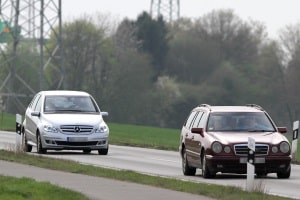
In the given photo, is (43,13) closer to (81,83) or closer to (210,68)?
(81,83)

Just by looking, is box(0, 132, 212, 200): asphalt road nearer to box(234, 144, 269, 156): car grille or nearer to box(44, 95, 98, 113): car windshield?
box(234, 144, 269, 156): car grille

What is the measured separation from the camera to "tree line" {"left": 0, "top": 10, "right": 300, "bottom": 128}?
4313 inches

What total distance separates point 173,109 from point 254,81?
29.3 feet

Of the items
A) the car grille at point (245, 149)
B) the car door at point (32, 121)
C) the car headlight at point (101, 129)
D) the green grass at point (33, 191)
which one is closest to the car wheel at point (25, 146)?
the car door at point (32, 121)

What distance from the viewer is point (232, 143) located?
2411 centimetres

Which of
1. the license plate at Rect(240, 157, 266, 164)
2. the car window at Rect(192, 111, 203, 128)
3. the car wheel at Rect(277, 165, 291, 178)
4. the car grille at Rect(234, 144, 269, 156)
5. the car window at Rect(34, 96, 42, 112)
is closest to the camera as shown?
the license plate at Rect(240, 157, 266, 164)

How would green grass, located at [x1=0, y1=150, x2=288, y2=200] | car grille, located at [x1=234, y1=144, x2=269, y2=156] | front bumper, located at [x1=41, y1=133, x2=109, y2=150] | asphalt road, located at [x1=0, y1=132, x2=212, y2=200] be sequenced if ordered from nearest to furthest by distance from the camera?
asphalt road, located at [x1=0, y1=132, x2=212, y2=200] → green grass, located at [x1=0, y1=150, x2=288, y2=200] → car grille, located at [x1=234, y1=144, x2=269, y2=156] → front bumper, located at [x1=41, y1=133, x2=109, y2=150]

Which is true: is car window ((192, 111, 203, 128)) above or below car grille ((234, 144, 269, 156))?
above

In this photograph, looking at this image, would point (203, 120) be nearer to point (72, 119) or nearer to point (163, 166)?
point (163, 166)

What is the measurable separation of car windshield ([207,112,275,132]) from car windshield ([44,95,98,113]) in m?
9.19

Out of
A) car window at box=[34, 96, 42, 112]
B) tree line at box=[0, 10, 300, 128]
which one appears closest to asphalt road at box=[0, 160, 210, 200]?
car window at box=[34, 96, 42, 112]

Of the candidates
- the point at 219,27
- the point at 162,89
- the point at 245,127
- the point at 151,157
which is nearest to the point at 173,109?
the point at 162,89

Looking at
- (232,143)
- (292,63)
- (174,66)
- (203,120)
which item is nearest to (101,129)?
(203,120)

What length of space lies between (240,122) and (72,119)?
28.7 feet
